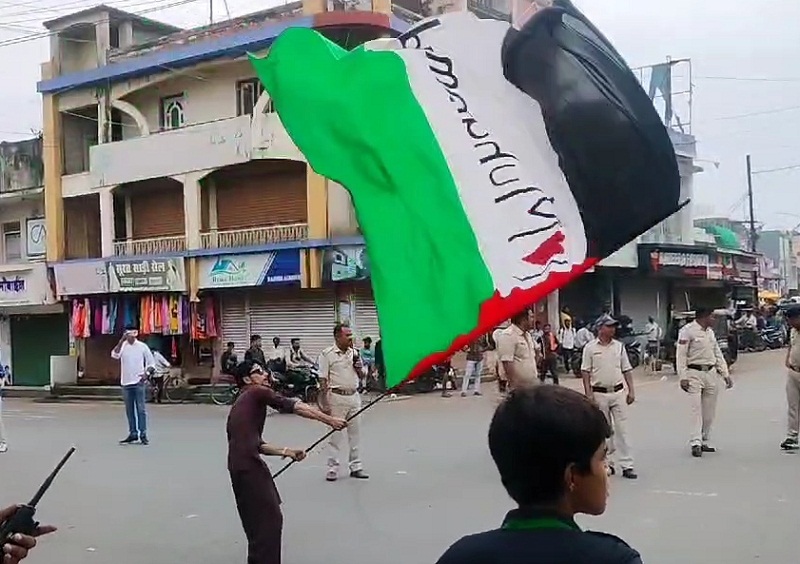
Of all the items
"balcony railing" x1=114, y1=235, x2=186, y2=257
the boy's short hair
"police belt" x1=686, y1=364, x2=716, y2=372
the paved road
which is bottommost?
the paved road

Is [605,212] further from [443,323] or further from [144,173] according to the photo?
[144,173]

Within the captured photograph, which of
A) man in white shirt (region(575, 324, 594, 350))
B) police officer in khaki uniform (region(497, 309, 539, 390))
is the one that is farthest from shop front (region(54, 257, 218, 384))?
police officer in khaki uniform (region(497, 309, 539, 390))

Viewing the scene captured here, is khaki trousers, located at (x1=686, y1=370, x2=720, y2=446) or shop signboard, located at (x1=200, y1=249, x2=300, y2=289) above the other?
shop signboard, located at (x1=200, y1=249, x2=300, y2=289)

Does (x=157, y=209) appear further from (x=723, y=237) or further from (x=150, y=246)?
(x=723, y=237)

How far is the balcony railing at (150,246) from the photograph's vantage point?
25.8 meters

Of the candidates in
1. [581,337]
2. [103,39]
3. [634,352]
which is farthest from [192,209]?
[634,352]

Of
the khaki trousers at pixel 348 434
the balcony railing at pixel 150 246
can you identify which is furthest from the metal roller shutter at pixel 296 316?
the khaki trousers at pixel 348 434

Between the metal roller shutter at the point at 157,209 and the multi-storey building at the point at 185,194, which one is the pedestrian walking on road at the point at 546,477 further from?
the metal roller shutter at the point at 157,209

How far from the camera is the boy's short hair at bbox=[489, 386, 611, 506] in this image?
6.87 feet

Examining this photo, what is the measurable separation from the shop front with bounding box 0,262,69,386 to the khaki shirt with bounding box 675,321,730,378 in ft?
70.4

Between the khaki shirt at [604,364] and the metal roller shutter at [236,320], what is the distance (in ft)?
52.4

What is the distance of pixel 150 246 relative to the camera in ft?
86.6

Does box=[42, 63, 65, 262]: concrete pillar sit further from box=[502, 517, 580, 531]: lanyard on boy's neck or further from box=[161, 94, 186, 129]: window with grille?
box=[502, 517, 580, 531]: lanyard on boy's neck

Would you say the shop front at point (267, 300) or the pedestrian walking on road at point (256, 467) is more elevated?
the shop front at point (267, 300)
